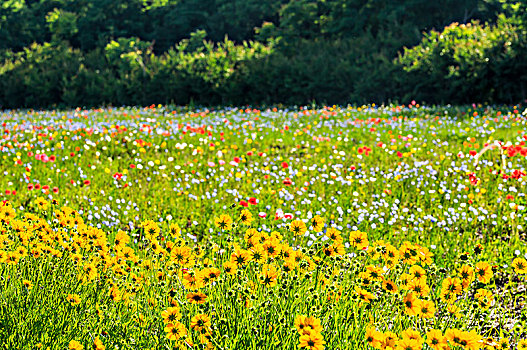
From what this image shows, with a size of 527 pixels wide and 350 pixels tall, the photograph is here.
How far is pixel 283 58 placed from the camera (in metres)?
16.3

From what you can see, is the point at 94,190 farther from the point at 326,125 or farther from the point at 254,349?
the point at 326,125

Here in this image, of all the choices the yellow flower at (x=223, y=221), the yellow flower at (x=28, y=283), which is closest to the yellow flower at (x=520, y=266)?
the yellow flower at (x=223, y=221)

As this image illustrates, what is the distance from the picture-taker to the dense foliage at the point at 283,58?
1354 cm

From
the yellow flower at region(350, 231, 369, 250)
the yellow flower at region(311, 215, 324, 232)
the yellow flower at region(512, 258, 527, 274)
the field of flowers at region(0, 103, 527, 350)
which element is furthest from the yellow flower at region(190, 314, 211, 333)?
the yellow flower at region(512, 258, 527, 274)

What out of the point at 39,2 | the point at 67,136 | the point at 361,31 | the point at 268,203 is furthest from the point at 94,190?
the point at 39,2

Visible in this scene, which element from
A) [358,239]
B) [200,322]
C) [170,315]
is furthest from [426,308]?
[170,315]

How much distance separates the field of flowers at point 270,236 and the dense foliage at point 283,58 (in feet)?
10.5

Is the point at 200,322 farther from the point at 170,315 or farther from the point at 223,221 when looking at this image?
the point at 223,221

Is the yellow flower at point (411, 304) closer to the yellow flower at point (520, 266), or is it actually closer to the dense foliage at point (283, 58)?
the yellow flower at point (520, 266)

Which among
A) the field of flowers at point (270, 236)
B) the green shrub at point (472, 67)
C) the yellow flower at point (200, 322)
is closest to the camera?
the yellow flower at point (200, 322)

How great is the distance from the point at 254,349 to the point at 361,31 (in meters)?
20.9

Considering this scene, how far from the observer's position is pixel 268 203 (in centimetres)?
530

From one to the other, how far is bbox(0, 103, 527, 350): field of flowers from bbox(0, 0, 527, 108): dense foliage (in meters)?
3.19

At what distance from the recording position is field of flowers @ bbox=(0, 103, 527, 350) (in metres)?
2.28
